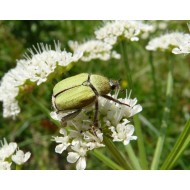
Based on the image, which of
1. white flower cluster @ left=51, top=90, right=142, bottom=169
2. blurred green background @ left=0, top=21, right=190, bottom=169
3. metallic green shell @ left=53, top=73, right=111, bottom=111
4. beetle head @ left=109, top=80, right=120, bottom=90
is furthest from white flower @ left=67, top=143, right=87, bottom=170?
blurred green background @ left=0, top=21, right=190, bottom=169

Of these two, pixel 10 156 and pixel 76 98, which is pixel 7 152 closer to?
pixel 10 156

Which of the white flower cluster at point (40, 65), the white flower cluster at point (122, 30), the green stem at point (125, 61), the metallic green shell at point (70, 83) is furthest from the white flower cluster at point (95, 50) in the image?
the metallic green shell at point (70, 83)

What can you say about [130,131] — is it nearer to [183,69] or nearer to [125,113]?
[125,113]

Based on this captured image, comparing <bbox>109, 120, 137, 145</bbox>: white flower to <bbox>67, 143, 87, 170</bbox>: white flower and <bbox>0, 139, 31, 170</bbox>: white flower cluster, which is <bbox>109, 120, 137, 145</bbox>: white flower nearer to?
<bbox>67, 143, 87, 170</bbox>: white flower

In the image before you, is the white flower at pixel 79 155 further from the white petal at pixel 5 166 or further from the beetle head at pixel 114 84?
the white petal at pixel 5 166

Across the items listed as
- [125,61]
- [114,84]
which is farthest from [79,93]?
[125,61]

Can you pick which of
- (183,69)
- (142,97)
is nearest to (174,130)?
(142,97)
